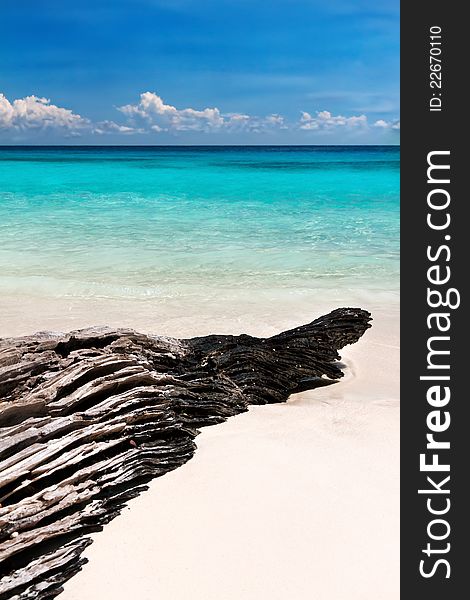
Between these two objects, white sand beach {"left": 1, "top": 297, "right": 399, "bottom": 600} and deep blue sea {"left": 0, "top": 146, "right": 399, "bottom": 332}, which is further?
deep blue sea {"left": 0, "top": 146, "right": 399, "bottom": 332}

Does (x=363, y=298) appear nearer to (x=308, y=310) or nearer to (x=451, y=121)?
(x=308, y=310)

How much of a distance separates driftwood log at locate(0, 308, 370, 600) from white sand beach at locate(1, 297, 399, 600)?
117 millimetres

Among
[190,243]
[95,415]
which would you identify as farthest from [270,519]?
[190,243]

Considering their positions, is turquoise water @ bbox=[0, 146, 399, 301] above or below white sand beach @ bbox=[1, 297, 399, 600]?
above

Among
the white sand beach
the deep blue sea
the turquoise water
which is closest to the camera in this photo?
the white sand beach

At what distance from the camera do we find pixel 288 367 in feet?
15.6

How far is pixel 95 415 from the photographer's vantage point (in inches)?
132

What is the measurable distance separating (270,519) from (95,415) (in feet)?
3.33

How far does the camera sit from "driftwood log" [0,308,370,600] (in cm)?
270

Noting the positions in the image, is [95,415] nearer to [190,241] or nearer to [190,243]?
[190,243]

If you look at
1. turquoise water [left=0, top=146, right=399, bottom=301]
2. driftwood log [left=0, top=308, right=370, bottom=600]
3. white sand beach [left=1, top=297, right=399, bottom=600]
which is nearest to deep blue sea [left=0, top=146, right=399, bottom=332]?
turquoise water [left=0, top=146, right=399, bottom=301]

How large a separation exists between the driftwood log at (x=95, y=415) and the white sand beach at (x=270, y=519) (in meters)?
0.12

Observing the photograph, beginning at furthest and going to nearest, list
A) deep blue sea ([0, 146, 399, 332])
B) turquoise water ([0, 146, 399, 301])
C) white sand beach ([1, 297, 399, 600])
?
turquoise water ([0, 146, 399, 301]), deep blue sea ([0, 146, 399, 332]), white sand beach ([1, 297, 399, 600])

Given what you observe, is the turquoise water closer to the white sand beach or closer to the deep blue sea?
the deep blue sea
